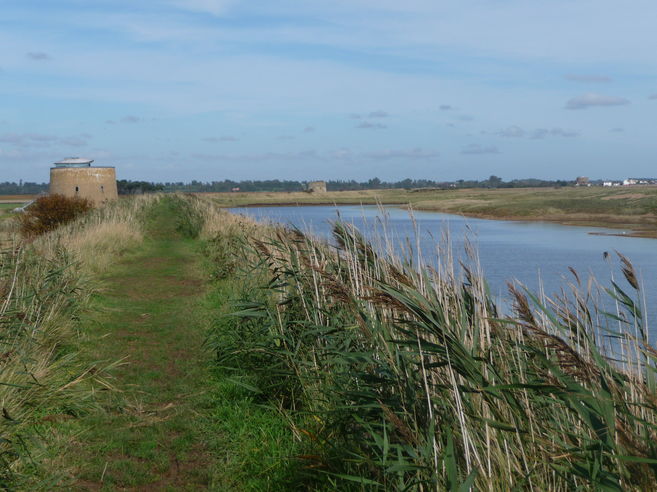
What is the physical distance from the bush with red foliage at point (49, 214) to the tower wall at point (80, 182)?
40.6ft

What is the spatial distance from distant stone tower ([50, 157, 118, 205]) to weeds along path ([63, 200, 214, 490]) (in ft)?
102

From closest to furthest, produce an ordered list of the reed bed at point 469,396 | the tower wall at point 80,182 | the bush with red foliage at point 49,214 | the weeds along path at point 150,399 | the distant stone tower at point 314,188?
1. the reed bed at point 469,396
2. the weeds along path at point 150,399
3. the distant stone tower at point 314,188
4. the bush with red foliage at point 49,214
5. the tower wall at point 80,182

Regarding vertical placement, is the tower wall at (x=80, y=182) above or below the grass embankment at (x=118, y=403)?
above

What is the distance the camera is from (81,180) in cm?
4072

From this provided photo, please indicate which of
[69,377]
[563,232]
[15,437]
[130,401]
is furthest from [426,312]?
[563,232]

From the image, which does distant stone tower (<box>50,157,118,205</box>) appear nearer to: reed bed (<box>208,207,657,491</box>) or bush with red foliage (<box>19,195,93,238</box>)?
bush with red foliage (<box>19,195,93,238</box>)

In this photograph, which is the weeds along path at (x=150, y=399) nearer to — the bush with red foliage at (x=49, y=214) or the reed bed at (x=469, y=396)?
the reed bed at (x=469, y=396)

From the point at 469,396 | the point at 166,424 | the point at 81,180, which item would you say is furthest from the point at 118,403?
the point at 81,180

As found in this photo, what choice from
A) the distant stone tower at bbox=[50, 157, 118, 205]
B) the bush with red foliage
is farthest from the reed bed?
the distant stone tower at bbox=[50, 157, 118, 205]

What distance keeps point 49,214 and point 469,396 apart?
2609 cm

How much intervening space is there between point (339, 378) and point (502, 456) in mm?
1590

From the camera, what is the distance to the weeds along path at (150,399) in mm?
4315

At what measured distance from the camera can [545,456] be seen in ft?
8.93

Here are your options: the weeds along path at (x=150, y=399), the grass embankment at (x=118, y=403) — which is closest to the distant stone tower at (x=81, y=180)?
the weeds along path at (x=150, y=399)
